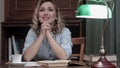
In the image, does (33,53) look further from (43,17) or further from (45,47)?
(43,17)

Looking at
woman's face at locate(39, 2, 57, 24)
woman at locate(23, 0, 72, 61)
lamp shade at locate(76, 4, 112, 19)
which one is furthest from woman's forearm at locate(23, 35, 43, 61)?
lamp shade at locate(76, 4, 112, 19)

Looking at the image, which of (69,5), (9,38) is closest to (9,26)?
(9,38)

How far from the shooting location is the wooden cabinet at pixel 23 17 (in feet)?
10.7

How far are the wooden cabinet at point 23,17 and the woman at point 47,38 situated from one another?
579 mm

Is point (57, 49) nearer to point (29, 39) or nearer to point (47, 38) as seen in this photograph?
point (47, 38)

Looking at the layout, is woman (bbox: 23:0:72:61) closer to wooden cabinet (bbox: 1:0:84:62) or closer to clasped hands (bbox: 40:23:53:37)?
clasped hands (bbox: 40:23:53:37)

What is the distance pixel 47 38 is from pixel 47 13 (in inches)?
8.6

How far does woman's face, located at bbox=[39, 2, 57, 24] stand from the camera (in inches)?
102

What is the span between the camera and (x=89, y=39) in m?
3.18

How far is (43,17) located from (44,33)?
0.15m

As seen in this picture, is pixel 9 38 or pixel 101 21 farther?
pixel 9 38

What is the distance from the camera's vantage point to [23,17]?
331 cm

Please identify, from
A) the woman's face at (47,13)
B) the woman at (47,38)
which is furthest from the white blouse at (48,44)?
the woman's face at (47,13)

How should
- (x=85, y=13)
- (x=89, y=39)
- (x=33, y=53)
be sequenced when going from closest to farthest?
(x=85, y=13) → (x=33, y=53) → (x=89, y=39)
